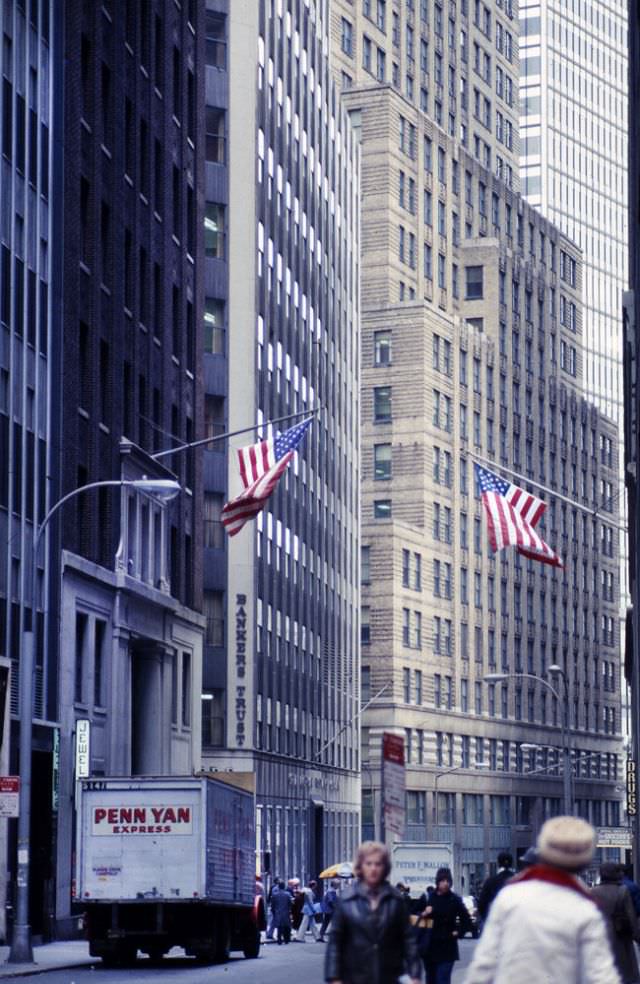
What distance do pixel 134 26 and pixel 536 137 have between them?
135 m

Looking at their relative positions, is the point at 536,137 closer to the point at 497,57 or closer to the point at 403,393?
the point at 497,57

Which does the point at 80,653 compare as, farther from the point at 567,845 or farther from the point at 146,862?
the point at 567,845

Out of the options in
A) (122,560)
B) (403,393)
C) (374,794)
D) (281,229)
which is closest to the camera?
(122,560)

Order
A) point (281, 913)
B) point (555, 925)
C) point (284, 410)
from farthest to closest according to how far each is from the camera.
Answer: point (284, 410) → point (281, 913) → point (555, 925)

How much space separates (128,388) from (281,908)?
15.0 metres

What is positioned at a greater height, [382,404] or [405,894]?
[382,404]

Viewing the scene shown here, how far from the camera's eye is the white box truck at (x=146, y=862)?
4053 cm

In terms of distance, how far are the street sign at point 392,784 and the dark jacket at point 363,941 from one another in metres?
6.12

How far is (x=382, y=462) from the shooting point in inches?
5295

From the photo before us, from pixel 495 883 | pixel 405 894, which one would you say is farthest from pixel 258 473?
pixel 495 883

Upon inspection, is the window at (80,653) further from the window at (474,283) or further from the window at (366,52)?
the window at (474,283)

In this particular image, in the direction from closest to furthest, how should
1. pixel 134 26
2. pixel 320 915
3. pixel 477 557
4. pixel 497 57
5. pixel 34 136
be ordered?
1. pixel 34 136
2. pixel 134 26
3. pixel 320 915
4. pixel 477 557
5. pixel 497 57

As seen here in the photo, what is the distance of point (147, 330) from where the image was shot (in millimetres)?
64938

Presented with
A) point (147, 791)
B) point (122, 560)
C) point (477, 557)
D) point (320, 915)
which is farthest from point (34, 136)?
point (477, 557)
